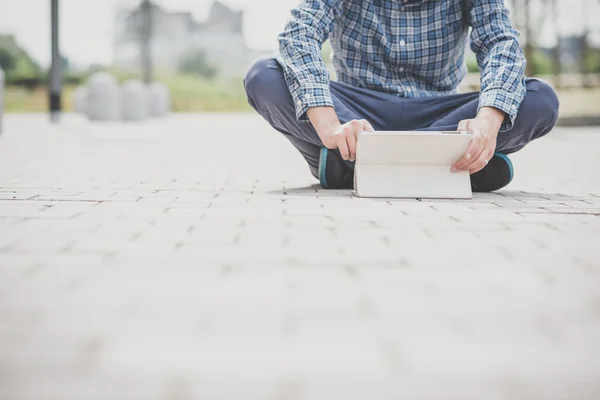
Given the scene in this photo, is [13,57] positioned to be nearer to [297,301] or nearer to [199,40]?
[199,40]

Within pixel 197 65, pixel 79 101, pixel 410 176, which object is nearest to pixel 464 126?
pixel 410 176

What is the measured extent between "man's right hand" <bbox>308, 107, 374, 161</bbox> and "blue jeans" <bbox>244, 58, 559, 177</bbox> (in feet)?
0.53

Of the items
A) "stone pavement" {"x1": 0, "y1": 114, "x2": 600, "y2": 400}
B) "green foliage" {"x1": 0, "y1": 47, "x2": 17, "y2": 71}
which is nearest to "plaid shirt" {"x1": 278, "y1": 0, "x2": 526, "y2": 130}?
"stone pavement" {"x1": 0, "y1": 114, "x2": 600, "y2": 400}

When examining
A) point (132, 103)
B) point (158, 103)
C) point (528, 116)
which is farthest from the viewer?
point (158, 103)

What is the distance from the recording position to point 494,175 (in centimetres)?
280

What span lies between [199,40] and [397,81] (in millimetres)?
37591

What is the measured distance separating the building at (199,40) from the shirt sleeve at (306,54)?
33818 millimetres

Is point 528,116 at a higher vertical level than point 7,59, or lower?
lower

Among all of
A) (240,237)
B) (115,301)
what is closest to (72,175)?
(240,237)

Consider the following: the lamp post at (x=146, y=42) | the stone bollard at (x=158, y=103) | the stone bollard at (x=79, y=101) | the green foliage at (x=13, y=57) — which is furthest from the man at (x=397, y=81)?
the green foliage at (x=13, y=57)

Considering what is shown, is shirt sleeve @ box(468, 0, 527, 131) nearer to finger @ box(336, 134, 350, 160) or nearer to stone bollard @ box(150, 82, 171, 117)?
finger @ box(336, 134, 350, 160)

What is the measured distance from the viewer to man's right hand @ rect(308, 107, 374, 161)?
2363 millimetres

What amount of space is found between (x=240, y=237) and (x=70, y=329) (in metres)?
0.71

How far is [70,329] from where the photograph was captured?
3.30 feet
